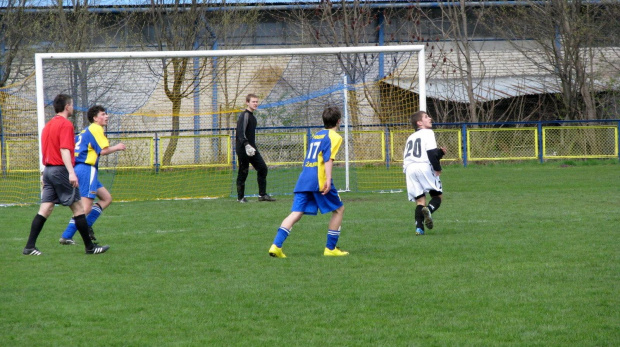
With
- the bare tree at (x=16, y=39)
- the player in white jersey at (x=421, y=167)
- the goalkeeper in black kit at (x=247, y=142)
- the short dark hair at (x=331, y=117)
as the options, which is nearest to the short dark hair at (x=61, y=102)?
the short dark hair at (x=331, y=117)

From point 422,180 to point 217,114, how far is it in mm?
10479

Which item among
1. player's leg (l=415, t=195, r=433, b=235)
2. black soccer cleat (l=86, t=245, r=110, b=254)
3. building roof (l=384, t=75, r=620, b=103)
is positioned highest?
building roof (l=384, t=75, r=620, b=103)

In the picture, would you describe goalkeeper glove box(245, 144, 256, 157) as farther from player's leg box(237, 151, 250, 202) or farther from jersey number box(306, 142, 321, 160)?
jersey number box(306, 142, 321, 160)

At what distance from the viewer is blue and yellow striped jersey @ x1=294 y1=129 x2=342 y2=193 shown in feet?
25.4

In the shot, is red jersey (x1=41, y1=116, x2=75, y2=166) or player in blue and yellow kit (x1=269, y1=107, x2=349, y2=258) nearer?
player in blue and yellow kit (x1=269, y1=107, x2=349, y2=258)

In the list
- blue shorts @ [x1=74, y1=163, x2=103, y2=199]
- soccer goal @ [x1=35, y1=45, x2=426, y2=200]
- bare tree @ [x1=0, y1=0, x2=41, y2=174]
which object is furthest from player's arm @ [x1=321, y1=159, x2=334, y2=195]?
bare tree @ [x1=0, y1=0, x2=41, y2=174]

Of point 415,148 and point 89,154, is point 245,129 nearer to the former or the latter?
point 415,148

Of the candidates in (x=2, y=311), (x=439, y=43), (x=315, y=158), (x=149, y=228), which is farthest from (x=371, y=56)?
(x=2, y=311)

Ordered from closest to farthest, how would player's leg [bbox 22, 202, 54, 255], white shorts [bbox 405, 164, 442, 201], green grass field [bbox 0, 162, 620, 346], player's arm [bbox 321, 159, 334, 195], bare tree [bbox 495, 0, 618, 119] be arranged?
green grass field [bbox 0, 162, 620, 346]
player's arm [bbox 321, 159, 334, 195]
player's leg [bbox 22, 202, 54, 255]
white shorts [bbox 405, 164, 442, 201]
bare tree [bbox 495, 0, 618, 119]

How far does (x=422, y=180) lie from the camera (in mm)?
9578

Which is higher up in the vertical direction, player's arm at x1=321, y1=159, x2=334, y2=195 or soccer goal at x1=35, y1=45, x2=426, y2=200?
soccer goal at x1=35, y1=45, x2=426, y2=200

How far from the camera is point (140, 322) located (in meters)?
5.18

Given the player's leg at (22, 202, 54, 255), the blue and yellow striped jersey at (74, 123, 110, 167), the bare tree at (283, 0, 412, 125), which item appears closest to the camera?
the player's leg at (22, 202, 54, 255)

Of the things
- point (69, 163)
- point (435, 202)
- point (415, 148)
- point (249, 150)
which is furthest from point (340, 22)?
point (69, 163)
